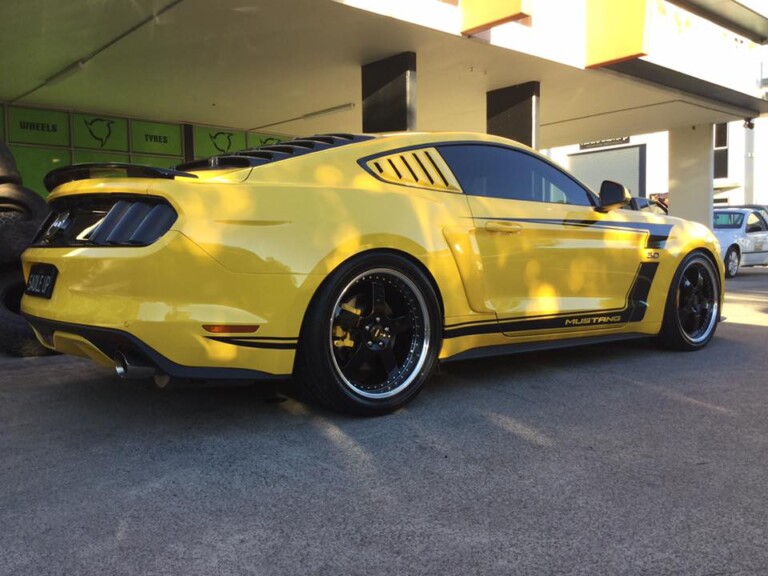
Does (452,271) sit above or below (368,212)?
below

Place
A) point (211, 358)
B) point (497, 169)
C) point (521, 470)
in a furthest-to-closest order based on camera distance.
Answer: point (497, 169), point (211, 358), point (521, 470)

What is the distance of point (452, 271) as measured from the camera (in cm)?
362

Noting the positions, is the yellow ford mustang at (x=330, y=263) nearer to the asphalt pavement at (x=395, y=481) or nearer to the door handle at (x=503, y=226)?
the door handle at (x=503, y=226)

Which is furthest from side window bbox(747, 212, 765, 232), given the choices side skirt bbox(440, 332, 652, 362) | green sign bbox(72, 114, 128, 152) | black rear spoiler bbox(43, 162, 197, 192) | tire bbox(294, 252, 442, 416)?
black rear spoiler bbox(43, 162, 197, 192)

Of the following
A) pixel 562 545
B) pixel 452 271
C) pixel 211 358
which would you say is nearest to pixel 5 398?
pixel 211 358

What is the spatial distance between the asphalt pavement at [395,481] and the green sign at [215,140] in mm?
11323

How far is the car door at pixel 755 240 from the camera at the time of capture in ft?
48.2

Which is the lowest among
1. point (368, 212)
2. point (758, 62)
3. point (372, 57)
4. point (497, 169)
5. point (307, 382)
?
point (307, 382)

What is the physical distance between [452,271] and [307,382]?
1020 millimetres

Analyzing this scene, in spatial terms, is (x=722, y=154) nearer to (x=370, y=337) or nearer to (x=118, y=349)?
(x=370, y=337)

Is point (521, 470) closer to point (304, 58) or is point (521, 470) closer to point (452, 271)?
point (452, 271)

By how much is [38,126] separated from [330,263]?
38.6 feet

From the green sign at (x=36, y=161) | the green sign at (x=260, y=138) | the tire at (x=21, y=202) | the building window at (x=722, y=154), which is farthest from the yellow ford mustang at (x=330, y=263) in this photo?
the building window at (x=722, y=154)

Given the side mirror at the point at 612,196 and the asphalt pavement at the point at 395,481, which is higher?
the side mirror at the point at 612,196
